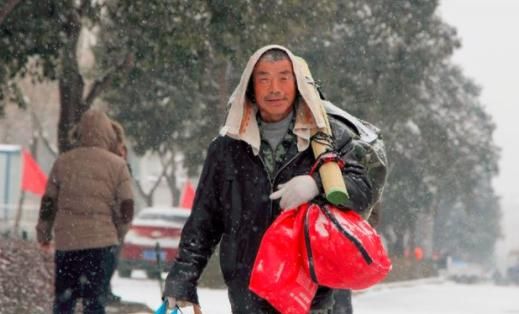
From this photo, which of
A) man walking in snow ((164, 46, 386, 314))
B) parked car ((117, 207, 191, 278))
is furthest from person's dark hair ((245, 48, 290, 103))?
parked car ((117, 207, 191, 278))

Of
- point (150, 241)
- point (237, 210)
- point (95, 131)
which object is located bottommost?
point (237, 210)

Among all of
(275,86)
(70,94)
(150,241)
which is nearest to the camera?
(275,86)

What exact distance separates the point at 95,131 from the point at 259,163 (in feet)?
13.8

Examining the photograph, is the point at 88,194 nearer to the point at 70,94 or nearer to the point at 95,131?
the point at 95,131

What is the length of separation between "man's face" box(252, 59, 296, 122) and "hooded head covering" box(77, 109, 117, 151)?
4.20m

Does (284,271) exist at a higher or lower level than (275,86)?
lower

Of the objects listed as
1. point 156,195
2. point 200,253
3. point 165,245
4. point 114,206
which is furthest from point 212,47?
point 156,195

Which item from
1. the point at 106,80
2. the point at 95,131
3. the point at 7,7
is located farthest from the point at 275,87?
the point at 106,80

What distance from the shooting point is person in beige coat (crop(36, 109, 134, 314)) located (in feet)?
26.7

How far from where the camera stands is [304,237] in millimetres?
4102

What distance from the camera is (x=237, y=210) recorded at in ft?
14.5

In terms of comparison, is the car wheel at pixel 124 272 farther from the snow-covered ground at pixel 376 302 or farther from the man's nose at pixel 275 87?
the man's nose at pixel 275 87

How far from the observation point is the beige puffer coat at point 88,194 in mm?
8172

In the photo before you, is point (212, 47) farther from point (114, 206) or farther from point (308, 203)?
point (308, 203)
